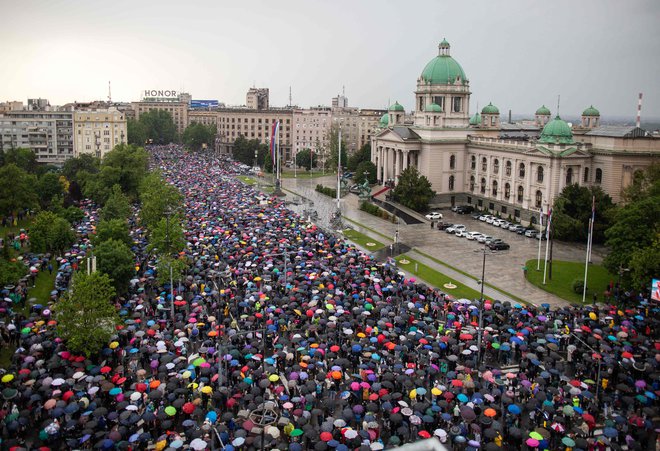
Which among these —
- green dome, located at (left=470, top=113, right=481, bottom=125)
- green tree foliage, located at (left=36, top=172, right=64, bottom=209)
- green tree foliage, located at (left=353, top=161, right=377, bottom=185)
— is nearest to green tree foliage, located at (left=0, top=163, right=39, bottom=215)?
green tree foliage, located at (left=36, top=172, right=64, bottom=209)

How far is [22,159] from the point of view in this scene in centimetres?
9819

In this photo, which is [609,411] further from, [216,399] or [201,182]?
[201,182]

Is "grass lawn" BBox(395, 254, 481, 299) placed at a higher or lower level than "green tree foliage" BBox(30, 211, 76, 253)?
lower

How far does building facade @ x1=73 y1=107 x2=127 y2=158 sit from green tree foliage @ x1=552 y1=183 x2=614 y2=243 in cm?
9493

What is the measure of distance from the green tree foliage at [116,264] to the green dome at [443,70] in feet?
222

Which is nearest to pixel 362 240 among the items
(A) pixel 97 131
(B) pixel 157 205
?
(B) pixel 157 205

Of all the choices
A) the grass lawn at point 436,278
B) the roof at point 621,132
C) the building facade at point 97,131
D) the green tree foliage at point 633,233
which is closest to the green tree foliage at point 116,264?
the grass lawn at point 436,278

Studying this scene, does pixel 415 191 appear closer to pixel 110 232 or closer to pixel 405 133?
pixel 405 133

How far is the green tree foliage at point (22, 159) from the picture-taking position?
95500 mm

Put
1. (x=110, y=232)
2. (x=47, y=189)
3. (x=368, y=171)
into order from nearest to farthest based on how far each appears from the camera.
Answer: (x=110, y=232) < (x=47, y=189) < (x=368, y=171)

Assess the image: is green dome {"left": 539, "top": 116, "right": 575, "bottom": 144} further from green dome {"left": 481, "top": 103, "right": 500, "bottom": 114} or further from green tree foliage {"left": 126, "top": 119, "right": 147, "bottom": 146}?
green tree foliage {"left": 126, "top": 119, "right": 147, "bottom": 146}

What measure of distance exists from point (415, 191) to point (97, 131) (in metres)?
78.6

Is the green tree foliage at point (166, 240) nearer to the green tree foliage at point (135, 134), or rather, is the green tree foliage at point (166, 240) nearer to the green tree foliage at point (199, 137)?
the green tree foliage at point (135, 134)

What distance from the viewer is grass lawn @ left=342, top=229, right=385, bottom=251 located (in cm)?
6585
